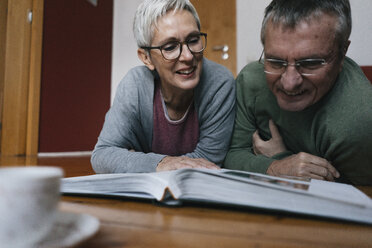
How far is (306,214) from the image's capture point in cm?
45

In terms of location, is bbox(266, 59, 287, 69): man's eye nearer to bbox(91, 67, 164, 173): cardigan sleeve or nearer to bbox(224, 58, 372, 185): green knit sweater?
bbox(224, 58, 372, 185): green knit sweater

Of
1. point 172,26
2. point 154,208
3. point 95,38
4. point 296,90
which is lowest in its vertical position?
point 154,208

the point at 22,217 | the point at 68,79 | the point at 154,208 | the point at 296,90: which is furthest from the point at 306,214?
the point at 68,79

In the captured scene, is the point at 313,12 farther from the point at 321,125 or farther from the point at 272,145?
the point at 272,145

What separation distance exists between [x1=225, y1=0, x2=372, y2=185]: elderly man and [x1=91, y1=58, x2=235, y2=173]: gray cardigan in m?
0.17

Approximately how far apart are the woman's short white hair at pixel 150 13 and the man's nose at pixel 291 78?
459 mm

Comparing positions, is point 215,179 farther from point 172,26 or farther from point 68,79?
point 68,79

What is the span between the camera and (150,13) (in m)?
1.13

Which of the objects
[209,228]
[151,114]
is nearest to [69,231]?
[209,228]

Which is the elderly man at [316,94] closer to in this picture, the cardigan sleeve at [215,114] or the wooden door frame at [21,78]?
the cardigan sleeve at [215,114]

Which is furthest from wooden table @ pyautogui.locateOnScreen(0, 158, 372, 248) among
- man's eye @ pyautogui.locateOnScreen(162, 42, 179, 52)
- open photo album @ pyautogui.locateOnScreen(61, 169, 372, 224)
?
man's eye @ pyautogui.locateOnScreen(162, 42, 179, 52)

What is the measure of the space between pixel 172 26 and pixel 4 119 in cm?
226

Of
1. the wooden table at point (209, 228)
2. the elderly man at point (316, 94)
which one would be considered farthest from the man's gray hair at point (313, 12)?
the wooden table at point (209, 228)

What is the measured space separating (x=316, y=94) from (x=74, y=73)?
2900 millimetres
